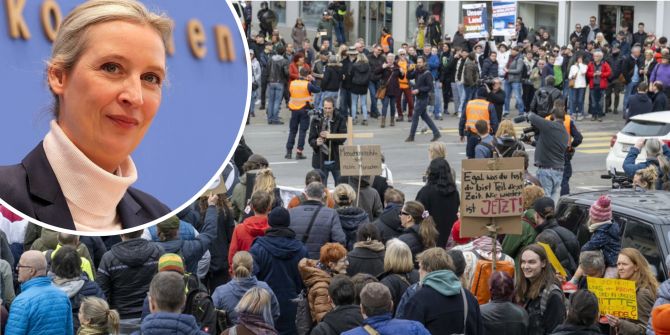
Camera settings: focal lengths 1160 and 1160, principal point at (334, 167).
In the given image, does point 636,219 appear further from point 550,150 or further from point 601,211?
point 550,150

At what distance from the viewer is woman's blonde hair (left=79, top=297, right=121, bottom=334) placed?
6707 millimetres

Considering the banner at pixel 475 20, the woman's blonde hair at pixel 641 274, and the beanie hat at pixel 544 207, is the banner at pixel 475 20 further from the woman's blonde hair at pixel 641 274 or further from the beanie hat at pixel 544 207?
the woman's blonde hair at pixel 641 274

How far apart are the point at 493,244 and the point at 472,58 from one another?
17.9 metres

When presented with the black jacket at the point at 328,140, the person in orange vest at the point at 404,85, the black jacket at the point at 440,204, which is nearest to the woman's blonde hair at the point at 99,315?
the black jacket at the point at 440,204

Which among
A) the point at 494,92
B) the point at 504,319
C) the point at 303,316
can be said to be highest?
the point at 494,92

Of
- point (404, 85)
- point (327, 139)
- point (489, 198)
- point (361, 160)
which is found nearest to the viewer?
point (489, 198)

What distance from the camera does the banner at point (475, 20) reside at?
29.3 metres

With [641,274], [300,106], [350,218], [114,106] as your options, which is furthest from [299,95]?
[114,106]

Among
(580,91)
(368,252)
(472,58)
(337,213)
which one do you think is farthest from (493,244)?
(580,91)

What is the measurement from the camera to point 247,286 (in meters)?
7.88

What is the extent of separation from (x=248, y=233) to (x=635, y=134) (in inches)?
452

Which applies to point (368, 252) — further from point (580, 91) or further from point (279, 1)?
point (279, 1)

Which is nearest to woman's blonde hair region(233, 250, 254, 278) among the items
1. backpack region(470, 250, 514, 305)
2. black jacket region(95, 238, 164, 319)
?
black jacket region(95, 238, 164, 319)

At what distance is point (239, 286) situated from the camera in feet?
25.9
